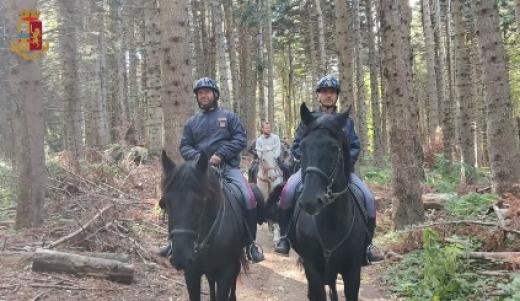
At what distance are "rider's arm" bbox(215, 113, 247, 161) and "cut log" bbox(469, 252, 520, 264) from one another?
362 centimetres

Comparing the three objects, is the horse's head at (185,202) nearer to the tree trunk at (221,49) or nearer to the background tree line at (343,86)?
the background tree line at (343,86)

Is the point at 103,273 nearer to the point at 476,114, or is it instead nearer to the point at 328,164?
the point at 328,164

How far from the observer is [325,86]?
20.7ft

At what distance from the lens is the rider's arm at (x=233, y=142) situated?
241 inches

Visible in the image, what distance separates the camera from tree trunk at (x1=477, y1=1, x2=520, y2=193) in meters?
9.44

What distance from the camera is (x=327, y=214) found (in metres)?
5.18

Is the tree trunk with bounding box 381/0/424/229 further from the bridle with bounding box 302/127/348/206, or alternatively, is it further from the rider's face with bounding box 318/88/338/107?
the bridle with bounding box 302/127/348/206

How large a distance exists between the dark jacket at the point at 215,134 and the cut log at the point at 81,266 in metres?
2.14

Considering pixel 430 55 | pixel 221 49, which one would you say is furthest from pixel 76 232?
pixel 430 55

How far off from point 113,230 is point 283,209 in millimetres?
3808

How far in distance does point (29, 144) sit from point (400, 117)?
286 inches

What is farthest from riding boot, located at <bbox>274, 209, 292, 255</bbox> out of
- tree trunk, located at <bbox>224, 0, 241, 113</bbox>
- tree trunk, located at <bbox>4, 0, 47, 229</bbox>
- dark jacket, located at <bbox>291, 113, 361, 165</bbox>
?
tree trunk, located at <bbox>224, 0, 241, 113</bbox>

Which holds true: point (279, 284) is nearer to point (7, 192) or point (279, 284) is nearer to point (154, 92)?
point (7, 192)

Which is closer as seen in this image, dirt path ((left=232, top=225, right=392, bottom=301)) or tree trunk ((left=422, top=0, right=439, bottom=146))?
dirt path ((left=232, top=225, right=392, bottom=301))
